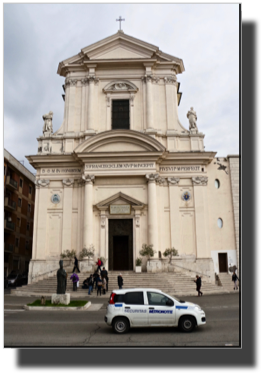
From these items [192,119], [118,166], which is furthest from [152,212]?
[192,119]

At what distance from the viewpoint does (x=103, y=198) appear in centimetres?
2908

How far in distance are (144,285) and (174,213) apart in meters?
7.90

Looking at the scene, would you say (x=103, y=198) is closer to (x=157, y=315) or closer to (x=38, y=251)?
(x=38, y=251)

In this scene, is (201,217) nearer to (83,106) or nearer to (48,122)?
(83,106)

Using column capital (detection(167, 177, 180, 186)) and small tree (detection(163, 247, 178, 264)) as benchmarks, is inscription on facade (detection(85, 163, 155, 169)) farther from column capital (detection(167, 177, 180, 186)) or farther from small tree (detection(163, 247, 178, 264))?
small tree (detection(163, 247, 178, 264))

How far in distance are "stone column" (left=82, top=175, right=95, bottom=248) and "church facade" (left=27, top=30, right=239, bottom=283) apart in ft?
0.26

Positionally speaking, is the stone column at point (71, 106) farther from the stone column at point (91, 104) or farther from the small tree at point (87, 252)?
the small tree at point (87, 252)

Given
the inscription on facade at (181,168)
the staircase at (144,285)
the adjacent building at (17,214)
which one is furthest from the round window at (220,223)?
the adjacent building at (17,214)

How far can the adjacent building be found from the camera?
39.2m

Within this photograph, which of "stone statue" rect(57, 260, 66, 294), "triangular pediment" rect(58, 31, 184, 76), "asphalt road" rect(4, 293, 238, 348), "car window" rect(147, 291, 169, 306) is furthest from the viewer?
"triangular pediment" rect(58, 31, 184, 76)

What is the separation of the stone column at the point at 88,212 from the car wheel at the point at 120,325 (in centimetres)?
1723

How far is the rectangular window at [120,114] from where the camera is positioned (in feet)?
104

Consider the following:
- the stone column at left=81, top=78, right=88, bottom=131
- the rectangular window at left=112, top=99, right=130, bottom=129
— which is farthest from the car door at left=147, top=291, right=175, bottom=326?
the stone column at left=81, top=78, right=88, bottom=131

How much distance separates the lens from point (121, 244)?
29047 millimetres
